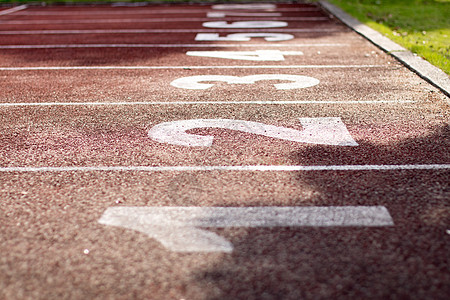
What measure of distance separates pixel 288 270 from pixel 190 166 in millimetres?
1924

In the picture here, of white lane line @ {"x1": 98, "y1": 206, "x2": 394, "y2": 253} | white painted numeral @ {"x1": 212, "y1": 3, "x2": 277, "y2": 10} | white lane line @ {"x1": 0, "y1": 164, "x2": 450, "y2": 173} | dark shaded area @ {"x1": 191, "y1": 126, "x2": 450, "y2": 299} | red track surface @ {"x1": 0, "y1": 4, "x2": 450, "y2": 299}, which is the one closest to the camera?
dark shaded area @ {"x1": 191, "y1": 126, "x2": 450, "y2": 299}

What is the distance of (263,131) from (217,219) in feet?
7.17

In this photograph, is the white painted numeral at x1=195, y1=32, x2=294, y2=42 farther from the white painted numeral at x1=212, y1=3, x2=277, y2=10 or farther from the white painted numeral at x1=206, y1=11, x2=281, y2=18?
the white painted numeral at x1=212, y1=3, x2=277, y2=10

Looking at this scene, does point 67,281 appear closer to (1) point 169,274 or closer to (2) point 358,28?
(1) point 169,274

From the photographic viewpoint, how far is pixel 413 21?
14.3 metres

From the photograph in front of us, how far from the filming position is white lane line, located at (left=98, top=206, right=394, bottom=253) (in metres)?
3.83

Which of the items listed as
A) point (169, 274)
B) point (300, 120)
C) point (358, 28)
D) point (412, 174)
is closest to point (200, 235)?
point (169, 274)

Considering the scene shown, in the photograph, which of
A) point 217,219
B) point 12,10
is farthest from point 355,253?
point 12,10

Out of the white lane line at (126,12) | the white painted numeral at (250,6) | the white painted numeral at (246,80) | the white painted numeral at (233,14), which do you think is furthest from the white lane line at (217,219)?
the white painted numeral at (250,6)

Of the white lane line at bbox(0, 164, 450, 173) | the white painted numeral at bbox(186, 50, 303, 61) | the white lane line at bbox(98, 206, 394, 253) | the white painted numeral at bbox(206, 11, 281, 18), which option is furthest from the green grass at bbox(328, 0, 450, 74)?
the white lane line at bbox(98, 206, 394, 253)

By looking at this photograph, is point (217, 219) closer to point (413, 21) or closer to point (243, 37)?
point (243, 37)

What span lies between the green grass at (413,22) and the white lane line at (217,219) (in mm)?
5274

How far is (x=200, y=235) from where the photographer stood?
12.6ft

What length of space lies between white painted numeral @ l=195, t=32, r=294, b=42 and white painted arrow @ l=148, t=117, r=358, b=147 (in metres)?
6.28
